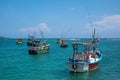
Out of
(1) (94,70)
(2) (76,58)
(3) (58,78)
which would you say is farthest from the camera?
(1) (94,70)

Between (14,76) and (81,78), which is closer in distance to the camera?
(81,78)

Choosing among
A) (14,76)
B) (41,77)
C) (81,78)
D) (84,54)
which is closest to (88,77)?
(81,78)

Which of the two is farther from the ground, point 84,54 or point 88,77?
point 84,54

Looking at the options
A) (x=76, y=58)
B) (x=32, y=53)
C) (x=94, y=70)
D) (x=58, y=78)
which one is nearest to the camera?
(x=58, y=78)

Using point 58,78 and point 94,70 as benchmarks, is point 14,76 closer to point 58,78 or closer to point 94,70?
point 58,78

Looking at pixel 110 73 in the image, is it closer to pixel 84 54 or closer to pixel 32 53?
pixel 84 54

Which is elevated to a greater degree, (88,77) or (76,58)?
(76,58)

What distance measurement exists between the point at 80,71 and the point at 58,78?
145 inches

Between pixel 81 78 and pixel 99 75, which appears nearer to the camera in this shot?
pixel 81 78

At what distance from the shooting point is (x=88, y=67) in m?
34.6

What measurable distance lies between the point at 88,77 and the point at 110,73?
4.69 meters

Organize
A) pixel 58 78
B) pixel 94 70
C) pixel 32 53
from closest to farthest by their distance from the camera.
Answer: pixel 58 78
pixel 94 70
pixel 32 53

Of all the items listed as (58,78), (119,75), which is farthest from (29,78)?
(119,75)

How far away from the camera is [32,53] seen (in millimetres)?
66562
